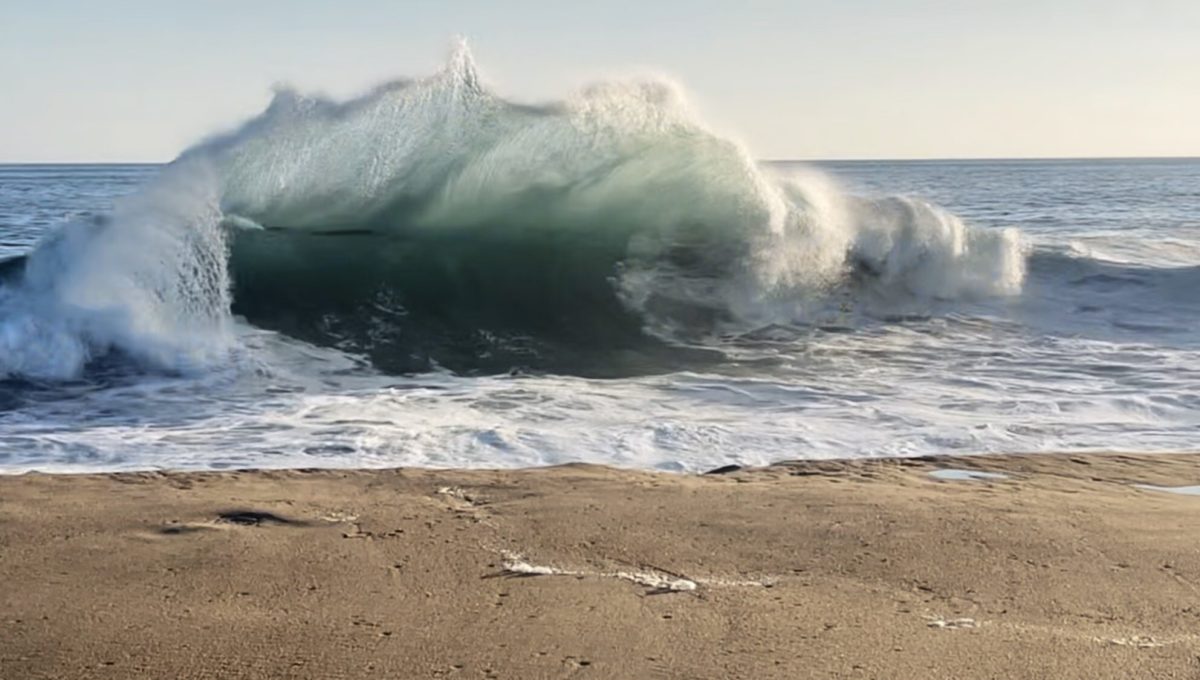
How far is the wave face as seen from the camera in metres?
9.09

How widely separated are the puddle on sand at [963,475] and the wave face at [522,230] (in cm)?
386

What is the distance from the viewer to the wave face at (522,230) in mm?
9094

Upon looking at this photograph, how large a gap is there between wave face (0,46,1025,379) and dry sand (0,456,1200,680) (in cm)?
424

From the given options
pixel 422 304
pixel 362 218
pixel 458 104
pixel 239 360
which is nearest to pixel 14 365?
pixel 239 360

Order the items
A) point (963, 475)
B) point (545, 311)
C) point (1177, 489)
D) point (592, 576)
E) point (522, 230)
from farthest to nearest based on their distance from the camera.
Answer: point (522, 230) → point (545, 311) → point (963, 475) → point (1177, 489) → point (592, 576)

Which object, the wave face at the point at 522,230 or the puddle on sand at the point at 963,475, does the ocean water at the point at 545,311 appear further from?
the puddle on sand at the point at 963,475

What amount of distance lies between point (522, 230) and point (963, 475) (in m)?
7.10

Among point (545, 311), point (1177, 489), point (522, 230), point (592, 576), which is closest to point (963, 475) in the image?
point (1177, 489)

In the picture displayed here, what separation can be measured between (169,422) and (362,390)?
4.24 feet

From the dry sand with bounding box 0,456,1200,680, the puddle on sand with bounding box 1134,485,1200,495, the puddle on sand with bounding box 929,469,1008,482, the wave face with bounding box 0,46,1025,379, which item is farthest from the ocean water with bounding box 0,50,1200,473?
Answer: the puddle on sand with bounding box 1134,485,1200,495

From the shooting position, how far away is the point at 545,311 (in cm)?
968

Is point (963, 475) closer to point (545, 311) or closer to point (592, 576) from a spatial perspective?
point (592, 576)

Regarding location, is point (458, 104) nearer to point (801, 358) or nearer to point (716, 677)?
point (801, 358)

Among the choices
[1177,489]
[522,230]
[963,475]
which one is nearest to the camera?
[1177,489]
